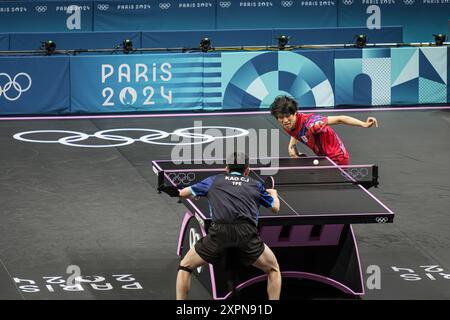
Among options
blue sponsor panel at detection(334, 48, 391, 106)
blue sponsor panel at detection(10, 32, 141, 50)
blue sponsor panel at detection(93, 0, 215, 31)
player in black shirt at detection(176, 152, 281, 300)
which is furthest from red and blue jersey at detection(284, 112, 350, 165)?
blue sponsor panel at detection(93, 0, 215, 31)

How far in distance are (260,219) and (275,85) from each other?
11906mm

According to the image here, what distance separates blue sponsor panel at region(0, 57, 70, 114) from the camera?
2002 cm

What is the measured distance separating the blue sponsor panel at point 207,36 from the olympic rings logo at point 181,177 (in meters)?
15.0

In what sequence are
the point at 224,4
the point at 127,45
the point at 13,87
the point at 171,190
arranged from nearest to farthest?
the point at 171,190 < the point at 13,87 < the point at 127,45 < the point at 224,4

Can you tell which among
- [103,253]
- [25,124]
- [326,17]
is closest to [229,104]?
[25,124]

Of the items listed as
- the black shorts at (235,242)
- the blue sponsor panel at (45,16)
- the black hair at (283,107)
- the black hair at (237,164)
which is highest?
the blue sponsor panel at (45,16)

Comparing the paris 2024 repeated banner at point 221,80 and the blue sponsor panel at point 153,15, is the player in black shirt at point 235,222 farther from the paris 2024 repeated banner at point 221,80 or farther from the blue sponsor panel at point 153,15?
the blue sponsor panel at point 153,15

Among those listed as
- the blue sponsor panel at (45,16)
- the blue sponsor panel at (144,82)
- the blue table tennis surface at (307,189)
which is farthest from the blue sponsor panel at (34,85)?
the blue table tennis surface at (307,189)

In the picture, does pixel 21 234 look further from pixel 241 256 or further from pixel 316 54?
pixel 316 54

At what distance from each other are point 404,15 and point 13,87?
43.5 feet

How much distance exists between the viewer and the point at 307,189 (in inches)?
412

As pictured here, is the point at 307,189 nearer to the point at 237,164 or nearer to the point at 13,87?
the point at 237,164

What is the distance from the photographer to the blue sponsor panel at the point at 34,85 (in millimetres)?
20016

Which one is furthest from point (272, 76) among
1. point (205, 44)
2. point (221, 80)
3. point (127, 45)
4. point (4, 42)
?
point (4, 42)
